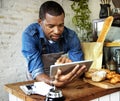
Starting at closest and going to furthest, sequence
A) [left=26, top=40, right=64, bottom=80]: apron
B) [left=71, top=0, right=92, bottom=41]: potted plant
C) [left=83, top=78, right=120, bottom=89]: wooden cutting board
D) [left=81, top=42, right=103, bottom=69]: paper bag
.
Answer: [left=83, top=78, right=120, bottom=89]: wooden cutting board < [left=26, top=40, right=64, bottom=80]: apron < [left=81, top=42, right=103, bottom=69]: paper bag < [left=71, top=0, right=92, bottom=41]: potted plant

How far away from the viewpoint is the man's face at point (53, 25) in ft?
3.51

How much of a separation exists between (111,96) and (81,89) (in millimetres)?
163

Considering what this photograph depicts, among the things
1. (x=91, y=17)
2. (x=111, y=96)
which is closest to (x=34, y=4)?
(x=91, y=17)

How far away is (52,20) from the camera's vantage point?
107 centimetres

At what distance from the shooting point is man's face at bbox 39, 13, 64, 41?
1069mm

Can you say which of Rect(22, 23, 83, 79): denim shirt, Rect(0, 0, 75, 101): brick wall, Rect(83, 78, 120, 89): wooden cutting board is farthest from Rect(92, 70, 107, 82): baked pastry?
Rect(0, 0, 75, 101): brick wall

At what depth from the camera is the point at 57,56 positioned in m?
1.26

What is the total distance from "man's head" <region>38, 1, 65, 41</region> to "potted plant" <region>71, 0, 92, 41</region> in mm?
743

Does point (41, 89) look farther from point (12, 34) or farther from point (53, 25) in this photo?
point (12, 34)

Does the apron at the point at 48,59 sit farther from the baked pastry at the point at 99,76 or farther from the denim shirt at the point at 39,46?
the baked pastry at the point at 99,76

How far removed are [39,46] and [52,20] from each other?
0.61ft

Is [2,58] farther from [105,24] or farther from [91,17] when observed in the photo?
[91,17]

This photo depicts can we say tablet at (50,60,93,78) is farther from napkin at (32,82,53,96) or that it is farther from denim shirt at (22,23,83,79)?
denim shirt at (22,23,83,79)

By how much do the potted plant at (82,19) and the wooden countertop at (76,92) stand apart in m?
0.91
